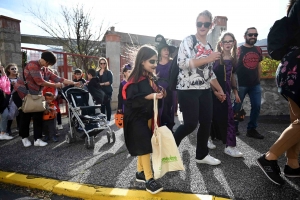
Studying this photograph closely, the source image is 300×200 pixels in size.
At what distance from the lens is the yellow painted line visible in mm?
2307

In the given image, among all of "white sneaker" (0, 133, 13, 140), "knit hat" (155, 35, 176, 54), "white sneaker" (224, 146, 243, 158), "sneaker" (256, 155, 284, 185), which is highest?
"knit hat" (155, 35, 176, 54)

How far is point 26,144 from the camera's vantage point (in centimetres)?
431

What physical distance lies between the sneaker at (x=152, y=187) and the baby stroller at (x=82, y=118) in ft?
6.41

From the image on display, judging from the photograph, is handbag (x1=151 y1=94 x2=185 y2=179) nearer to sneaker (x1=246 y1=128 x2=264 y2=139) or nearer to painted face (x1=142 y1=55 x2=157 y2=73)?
painted face (x1=142 y1=55 x2=157 y2=73)

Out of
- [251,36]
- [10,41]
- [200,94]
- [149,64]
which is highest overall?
[10,41]

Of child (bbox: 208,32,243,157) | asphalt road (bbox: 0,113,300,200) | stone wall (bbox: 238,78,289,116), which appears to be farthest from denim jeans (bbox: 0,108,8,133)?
stone wall (bbox: 238,78,289,116)

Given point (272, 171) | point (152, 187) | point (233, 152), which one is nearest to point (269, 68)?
point (233, 152)

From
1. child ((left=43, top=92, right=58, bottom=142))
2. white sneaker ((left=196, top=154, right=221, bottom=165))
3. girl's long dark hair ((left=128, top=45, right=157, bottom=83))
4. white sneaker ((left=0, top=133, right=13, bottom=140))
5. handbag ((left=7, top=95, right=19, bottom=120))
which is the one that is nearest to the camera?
girl's long dark hair ((left=128, top=45, right=157, bottom=83))

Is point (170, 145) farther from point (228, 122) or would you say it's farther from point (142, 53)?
point (228, 122)

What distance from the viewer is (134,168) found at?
121 inches

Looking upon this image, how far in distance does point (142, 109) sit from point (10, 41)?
199 inches

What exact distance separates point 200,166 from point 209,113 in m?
0.72

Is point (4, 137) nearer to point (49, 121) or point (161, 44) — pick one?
point (49, 121)

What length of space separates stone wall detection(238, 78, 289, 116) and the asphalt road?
170 cm
